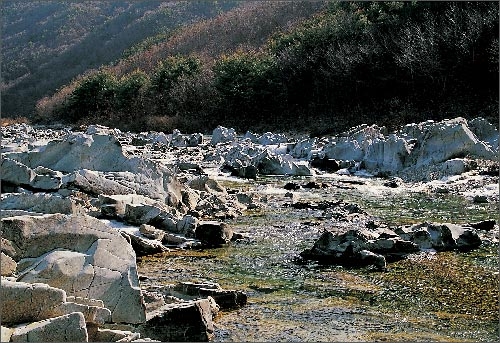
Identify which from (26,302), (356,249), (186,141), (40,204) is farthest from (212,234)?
(186,141)

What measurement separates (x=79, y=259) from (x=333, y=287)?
12.8ft

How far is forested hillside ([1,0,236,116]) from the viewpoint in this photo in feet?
373

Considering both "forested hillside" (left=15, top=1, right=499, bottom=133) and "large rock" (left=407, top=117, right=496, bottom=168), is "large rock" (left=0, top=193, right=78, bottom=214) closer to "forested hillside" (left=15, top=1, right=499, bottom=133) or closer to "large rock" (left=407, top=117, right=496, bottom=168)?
"large rock" (left=407, top=117, right=496, bottom=168)

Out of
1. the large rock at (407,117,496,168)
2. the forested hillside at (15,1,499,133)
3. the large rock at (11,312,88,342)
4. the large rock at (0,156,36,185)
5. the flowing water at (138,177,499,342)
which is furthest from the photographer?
the forested hillside at (15,1,499,133)

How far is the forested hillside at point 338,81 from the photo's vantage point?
123 ft

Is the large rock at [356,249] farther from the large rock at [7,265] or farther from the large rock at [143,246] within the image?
the large rock at [7,265]

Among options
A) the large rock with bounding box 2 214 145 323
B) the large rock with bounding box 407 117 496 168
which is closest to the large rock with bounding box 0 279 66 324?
the large rock with bounding box 2 214 145 323

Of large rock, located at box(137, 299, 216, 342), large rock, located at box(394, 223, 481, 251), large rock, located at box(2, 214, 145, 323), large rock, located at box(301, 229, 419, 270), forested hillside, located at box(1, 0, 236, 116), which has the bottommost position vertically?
forested hillside, located at box(1, 0, 236, 116)

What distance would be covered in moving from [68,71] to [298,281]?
115 meters

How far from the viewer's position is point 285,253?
11.4 m

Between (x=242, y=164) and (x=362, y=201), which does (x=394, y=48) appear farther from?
(x=362, y=201)

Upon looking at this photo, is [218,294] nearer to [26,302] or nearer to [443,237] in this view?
[26,302]

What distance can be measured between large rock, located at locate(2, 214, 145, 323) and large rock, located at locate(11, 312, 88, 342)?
100cm

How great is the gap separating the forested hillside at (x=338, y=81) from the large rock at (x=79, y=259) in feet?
91.0
